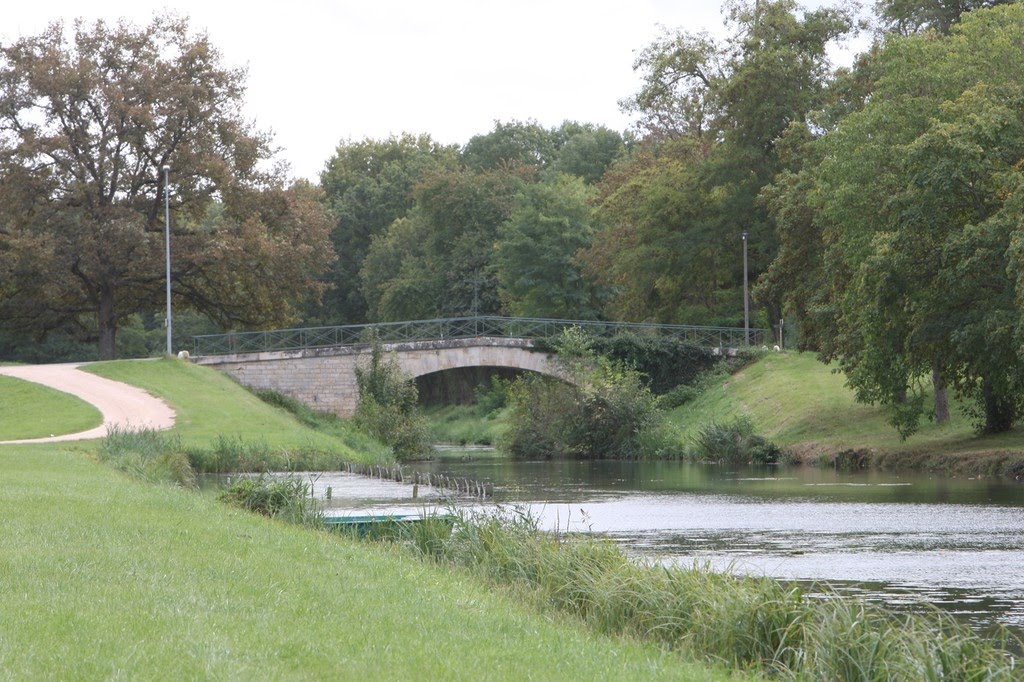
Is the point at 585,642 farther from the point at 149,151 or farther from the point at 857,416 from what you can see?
the point at 149,151

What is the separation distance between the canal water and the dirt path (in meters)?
6.92

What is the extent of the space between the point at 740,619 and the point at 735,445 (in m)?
32.8

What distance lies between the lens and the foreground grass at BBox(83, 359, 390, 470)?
34131 millimetres

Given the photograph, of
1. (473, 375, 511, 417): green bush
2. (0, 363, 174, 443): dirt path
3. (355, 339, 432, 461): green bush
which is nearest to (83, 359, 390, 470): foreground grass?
(0, 363, 174, 443): dirt path

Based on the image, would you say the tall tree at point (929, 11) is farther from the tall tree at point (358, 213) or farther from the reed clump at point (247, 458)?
the tall tree at point (358, 213)

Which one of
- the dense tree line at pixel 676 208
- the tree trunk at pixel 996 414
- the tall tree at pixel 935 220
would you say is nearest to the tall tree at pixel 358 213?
the dense tree line at pixel 676 208

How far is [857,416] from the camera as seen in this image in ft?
135

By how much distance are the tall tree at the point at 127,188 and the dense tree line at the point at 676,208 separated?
11 cm

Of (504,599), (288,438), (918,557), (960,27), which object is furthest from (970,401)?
(504,599)

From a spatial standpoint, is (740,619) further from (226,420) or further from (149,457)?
(226,420)

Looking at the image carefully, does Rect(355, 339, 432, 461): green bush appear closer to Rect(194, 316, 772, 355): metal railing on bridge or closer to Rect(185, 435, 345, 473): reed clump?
Rect(194, 316, 772, 355): metal railing on bridge

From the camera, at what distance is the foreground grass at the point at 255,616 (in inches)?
281

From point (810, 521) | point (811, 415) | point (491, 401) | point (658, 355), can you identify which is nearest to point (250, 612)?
point (810, 521)

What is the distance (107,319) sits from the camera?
2024 inches
